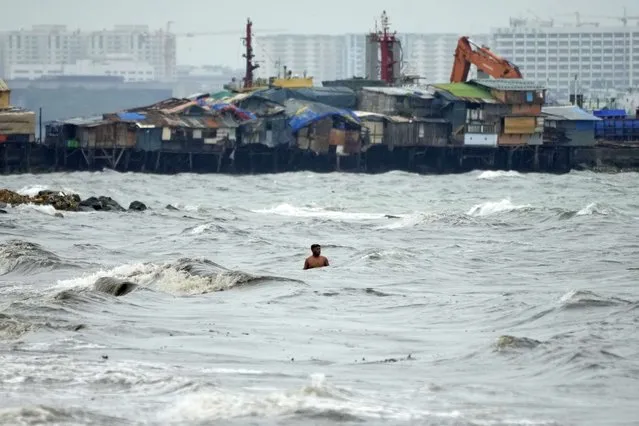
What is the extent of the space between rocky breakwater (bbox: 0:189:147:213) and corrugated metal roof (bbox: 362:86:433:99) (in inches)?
1753

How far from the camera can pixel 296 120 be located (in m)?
96.4

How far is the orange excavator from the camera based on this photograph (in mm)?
105312

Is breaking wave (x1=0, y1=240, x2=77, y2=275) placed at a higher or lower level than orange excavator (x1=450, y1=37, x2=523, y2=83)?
lower

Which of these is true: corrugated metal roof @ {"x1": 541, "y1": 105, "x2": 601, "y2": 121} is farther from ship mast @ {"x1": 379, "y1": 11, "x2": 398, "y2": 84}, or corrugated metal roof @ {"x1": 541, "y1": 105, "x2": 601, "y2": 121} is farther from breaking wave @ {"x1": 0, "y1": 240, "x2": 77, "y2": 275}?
breaking wave @ {"x1": 0, "y1": 240, "x2": 77, "y2": 275}

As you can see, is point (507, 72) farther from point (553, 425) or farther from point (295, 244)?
point (553, 425)

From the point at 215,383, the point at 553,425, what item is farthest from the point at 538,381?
the point at 215,383

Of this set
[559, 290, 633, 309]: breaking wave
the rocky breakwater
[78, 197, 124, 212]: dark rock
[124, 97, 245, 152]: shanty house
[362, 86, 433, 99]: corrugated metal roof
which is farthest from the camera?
[362, 86, 433, 99]: corrugated metal roof

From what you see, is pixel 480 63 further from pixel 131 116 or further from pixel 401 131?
pixel 131 116

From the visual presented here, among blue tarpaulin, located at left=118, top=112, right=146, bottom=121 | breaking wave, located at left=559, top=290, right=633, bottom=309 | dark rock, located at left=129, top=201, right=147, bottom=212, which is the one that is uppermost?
blue tarpaulin, located at left=118, top=112, right=146, bottom=121

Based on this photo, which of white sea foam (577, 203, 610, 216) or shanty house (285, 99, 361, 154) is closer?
white sea foam (577, 203, 610, 216)

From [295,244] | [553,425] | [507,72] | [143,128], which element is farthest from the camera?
[507,72]

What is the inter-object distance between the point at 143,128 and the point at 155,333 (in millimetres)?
72347

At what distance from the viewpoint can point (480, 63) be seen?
10644cm

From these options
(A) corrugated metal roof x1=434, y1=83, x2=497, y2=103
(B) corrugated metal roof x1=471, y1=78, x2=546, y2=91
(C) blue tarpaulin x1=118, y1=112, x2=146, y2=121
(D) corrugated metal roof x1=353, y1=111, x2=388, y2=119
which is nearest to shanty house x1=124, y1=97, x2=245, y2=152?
(C) blue tarpaulin x1=118, y1=112, x2=146, y2=121
